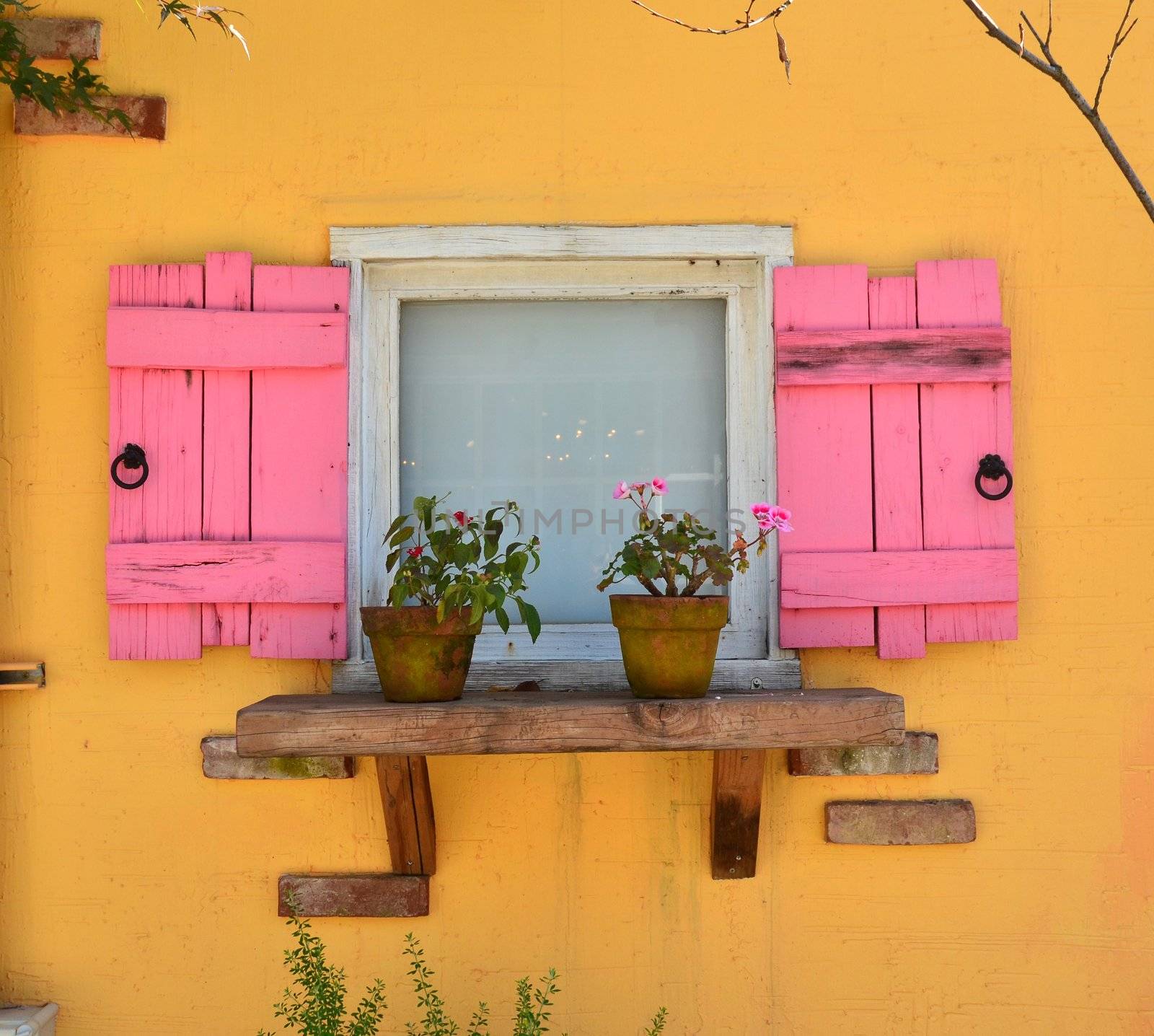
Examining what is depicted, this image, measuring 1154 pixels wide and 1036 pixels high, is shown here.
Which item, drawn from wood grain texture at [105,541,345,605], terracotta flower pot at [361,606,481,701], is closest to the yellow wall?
wood grain texture at [105,541,345,605]

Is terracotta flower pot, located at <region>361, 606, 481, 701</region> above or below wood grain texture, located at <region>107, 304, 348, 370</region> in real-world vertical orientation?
below

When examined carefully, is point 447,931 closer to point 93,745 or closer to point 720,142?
point 93,745

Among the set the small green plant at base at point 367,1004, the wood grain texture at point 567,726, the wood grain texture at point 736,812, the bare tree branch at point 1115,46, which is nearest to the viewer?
the bare tree branch at point 1115,46

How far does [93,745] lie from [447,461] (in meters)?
1.07

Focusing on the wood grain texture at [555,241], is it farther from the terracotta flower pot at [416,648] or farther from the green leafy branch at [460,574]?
the terracotta flower pot at [416,648]

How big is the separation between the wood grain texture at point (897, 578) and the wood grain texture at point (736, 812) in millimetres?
382

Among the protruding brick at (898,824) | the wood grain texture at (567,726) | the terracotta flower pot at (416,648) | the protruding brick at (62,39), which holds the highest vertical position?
the protruding brick at (62,39)

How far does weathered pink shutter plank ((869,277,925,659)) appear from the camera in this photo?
9.00 feet

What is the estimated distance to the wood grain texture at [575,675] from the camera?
2.74m

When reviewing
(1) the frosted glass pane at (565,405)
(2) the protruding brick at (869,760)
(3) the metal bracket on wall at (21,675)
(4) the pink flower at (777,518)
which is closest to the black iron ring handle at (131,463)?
(3) the metal bracket on wall at (21,675)

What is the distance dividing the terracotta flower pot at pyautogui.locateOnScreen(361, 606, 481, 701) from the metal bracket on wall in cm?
85

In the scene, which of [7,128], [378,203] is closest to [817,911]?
[378,203]

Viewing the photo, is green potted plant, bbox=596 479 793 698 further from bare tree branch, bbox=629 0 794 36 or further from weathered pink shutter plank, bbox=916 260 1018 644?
bare tree branch, bbox=629 0 794 36

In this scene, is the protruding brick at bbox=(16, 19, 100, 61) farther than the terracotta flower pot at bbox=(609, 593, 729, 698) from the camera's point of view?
Yes
